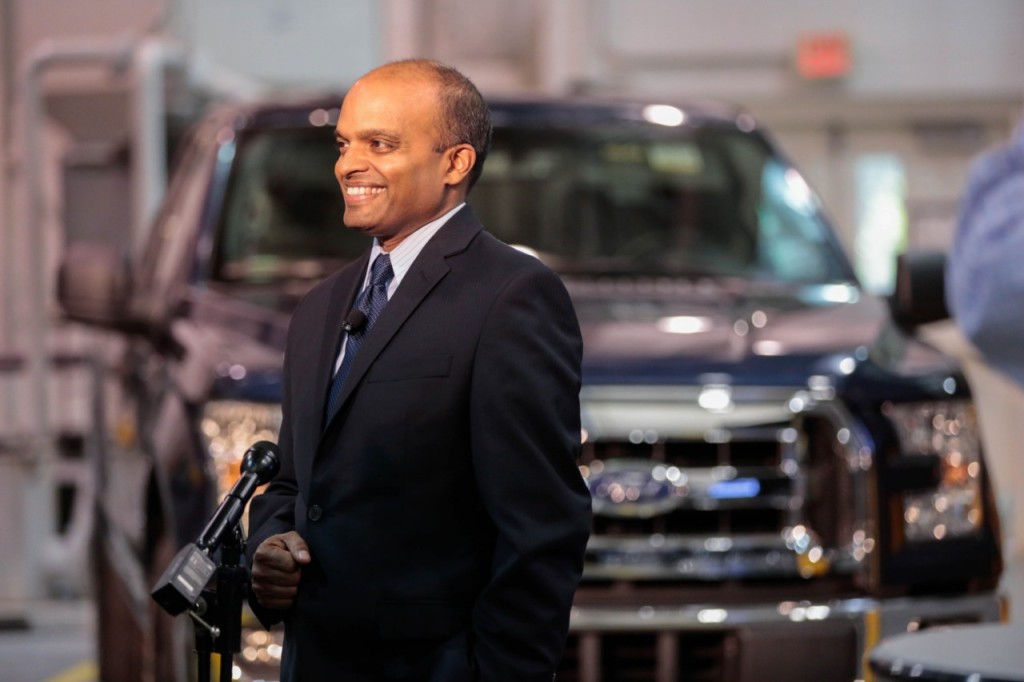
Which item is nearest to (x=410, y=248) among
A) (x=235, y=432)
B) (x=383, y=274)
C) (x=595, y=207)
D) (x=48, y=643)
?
(x=383, y=274)

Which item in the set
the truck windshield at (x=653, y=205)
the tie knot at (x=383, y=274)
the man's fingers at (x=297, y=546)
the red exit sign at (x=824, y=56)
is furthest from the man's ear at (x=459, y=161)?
the red exit sign at (x=824, y=56)

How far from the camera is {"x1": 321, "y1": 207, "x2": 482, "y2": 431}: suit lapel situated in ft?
7.40

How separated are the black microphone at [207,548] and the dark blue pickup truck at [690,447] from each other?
1710 mm

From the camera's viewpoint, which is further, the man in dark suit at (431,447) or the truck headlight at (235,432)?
the truck headlight at (235,432)

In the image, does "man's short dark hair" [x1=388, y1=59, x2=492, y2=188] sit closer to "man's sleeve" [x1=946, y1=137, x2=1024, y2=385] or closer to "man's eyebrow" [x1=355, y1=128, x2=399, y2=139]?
"man's eyebrow" [x1=355, y1=128, x2=399, y2=139]

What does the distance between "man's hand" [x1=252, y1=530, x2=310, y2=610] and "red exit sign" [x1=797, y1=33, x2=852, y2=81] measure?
10326 millimetres

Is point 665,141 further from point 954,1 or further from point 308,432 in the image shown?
point 954,1

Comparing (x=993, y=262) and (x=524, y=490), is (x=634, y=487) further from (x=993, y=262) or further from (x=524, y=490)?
(x=993, y=262)

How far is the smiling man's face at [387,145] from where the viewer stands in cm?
223

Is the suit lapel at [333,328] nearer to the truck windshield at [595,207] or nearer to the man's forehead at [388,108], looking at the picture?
the man's forehead at [388,108]

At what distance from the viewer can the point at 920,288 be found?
15.8ft

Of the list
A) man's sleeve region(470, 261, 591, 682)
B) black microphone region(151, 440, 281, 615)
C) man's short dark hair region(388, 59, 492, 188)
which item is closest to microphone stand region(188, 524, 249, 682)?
black microphone region(151, 440, 281, 615)

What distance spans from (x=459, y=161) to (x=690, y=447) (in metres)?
2.05

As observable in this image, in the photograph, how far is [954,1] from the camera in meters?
12.4
